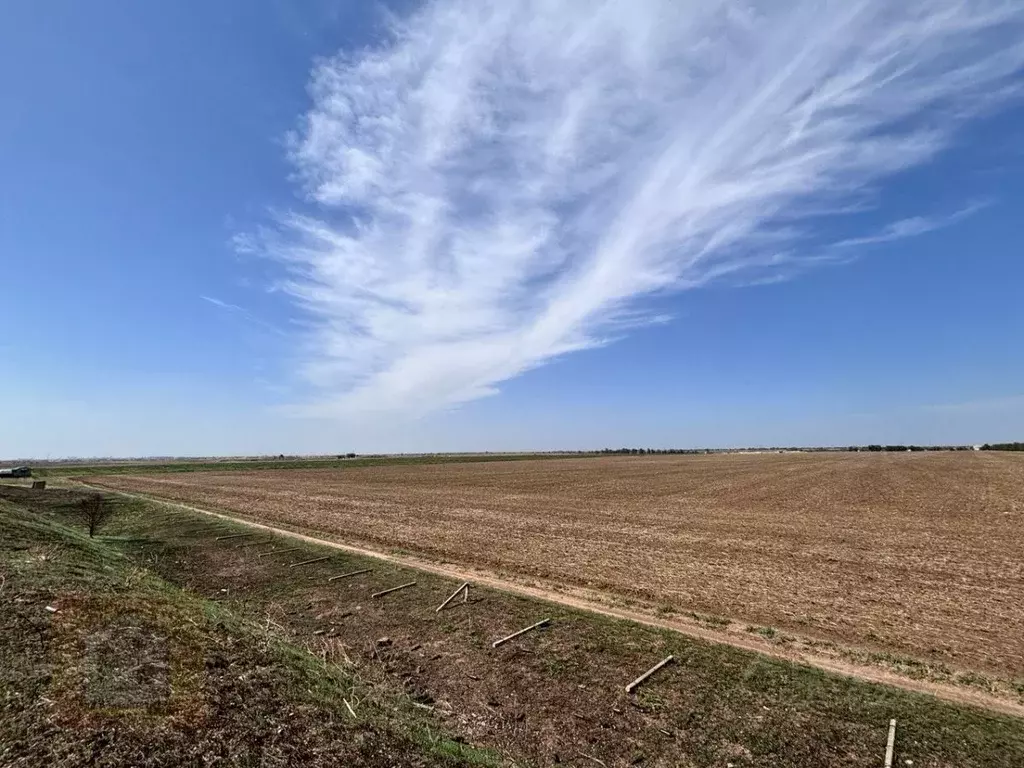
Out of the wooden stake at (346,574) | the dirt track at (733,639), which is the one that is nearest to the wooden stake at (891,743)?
the dirt track at (733,639)

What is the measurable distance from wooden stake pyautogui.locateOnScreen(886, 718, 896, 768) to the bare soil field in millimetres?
3392

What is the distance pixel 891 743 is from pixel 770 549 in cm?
1424

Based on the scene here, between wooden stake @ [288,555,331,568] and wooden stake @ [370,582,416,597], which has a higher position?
wooden stake @ [288,555,331,568]

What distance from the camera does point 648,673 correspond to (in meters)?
9.25

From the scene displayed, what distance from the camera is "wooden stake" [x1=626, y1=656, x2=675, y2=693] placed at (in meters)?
8.85

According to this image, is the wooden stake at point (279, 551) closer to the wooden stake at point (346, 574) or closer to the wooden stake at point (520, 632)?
the wooden stake at point (346, 574)

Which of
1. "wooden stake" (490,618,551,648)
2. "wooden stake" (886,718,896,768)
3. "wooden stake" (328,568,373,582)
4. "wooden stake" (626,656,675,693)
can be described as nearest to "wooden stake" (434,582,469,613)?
"wooden stake" (490,618,551,648)

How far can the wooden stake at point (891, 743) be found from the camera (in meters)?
6.71

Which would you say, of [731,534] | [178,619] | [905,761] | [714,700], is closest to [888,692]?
[905,761]

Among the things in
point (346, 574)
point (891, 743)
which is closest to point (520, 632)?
point (891, 743)

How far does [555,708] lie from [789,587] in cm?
968

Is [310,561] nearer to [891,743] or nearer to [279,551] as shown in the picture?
[279,551]

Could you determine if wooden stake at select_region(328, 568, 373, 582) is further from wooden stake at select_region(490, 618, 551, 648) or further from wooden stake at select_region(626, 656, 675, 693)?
wooden stake at select_region(626, 656, 675, 693)

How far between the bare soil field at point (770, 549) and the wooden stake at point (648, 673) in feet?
11.7
